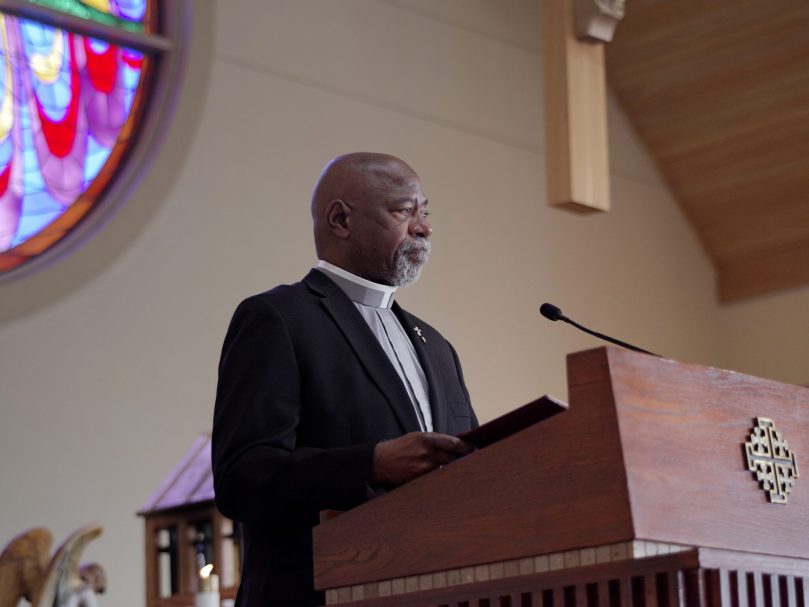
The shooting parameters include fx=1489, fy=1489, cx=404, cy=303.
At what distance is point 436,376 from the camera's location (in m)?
2.87

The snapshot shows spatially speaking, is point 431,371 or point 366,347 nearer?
point 366,347

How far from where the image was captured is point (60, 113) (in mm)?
6953

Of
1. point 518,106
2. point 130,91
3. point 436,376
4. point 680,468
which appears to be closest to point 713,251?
point 518,106

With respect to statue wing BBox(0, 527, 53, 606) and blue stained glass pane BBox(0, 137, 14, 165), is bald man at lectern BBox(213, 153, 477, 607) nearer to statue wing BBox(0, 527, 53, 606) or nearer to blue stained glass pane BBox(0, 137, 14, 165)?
statue wing BBox(0, 527, 53, 606)

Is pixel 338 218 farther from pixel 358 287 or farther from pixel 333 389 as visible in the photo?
pixel 333 389

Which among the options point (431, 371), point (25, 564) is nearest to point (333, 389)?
point (431, 371)

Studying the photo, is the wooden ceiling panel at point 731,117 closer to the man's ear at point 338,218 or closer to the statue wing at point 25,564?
the statue wing at point 25,564

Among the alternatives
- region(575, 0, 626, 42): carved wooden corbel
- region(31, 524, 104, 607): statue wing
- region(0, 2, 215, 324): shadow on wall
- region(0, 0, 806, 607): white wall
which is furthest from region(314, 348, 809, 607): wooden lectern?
region(0, 2, 215, 324): shadow on wall

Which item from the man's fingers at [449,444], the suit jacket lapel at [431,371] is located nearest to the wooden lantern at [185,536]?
the suit jacket lapel at [431,371]

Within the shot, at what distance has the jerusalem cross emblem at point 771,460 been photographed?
7.13ft

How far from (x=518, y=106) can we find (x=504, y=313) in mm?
1311

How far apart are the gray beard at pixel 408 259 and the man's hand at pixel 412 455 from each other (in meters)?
0.63

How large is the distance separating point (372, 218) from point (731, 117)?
273 inches

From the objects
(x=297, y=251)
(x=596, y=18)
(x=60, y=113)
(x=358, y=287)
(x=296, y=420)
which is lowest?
(x=296, y=420)
